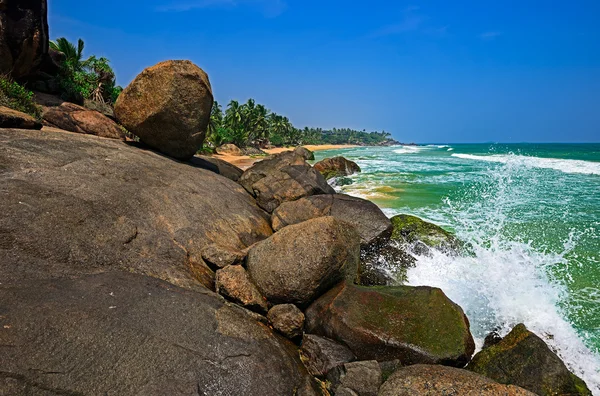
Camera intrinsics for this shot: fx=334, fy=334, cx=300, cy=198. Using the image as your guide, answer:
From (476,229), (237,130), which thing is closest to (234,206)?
(476,229)

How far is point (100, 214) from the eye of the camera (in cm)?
596

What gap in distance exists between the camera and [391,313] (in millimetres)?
5641

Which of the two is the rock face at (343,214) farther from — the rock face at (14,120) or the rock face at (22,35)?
the rock face at (22,35)

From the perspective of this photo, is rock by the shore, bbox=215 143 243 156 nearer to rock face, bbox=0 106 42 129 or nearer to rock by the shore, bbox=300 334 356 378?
rock face, bbox=0 106 42 129

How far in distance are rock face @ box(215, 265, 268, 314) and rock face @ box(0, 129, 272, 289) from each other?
374 mm

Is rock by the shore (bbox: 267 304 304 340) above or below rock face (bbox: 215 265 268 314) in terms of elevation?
below

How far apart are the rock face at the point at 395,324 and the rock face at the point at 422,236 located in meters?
4.38

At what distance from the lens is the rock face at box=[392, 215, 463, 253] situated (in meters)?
10.3

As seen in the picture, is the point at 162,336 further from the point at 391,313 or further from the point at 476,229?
the point at 476,229

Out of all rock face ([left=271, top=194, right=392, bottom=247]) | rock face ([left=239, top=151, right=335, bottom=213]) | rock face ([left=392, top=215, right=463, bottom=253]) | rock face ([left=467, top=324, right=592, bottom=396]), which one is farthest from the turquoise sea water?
rock face ([left=239, top=151, right=335, bottom=213])

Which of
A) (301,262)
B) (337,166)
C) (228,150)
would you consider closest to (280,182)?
(301,262)

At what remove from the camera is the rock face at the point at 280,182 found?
1223 cm

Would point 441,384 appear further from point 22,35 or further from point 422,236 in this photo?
point 22,35

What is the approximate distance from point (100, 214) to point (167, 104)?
17.2 ft
